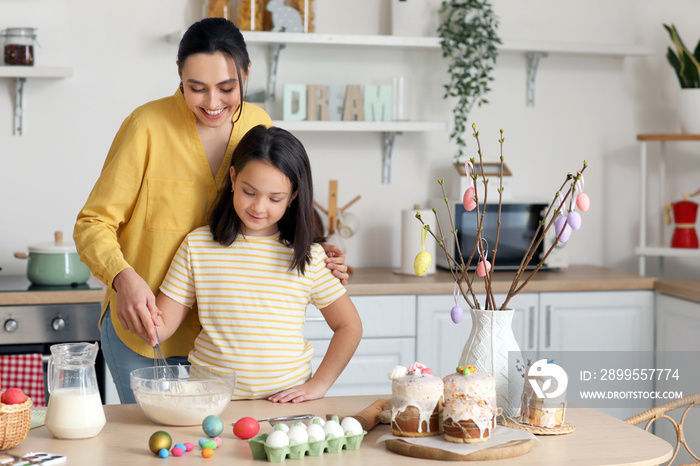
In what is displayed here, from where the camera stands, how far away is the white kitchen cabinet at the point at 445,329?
2.80m

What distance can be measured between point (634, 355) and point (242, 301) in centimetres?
190

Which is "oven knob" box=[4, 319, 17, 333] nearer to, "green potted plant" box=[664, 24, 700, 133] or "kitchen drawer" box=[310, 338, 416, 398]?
"kitchen drawer" box=[310, 338, 416, 398]

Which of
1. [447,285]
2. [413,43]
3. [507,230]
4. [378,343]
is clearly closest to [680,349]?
[507,230]

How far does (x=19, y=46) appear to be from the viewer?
9.28ft

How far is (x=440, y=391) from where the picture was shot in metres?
1.26

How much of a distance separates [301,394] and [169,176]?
1.74ft

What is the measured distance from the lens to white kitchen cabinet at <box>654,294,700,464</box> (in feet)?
9.09

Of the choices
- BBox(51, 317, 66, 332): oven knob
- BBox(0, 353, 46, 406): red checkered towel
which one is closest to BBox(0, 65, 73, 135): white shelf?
BBox(51, 317, 66, 332): oven knob

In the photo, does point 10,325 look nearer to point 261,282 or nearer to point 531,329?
point 261,282

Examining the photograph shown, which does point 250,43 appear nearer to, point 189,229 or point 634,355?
point 189,229

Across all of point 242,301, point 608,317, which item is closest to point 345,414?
point 242,301

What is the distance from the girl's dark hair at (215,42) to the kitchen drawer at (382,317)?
1.27 m

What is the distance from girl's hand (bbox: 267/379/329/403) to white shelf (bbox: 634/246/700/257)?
209 cm

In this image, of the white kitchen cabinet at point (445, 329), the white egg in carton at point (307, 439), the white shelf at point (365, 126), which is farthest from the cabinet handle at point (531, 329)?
the white egg in carton at point (307, 439)
